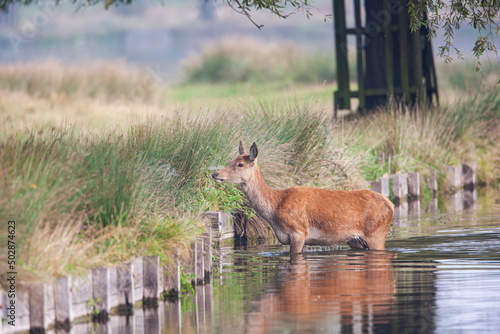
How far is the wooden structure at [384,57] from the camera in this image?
22844 mm

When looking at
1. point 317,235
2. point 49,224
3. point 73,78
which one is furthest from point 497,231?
point 73,78

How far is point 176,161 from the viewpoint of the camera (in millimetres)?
13656

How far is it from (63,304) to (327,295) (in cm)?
268

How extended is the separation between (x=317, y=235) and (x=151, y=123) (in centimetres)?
322

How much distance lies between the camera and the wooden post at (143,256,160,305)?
991cm

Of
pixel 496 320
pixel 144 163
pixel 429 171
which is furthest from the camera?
pixel 429 171

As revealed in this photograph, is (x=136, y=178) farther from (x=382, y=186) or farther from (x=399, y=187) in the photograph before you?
(x=399, y=187)

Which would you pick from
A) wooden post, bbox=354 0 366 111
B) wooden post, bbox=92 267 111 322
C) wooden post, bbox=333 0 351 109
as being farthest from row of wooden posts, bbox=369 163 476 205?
wooden post, bbox=92 267 111 322

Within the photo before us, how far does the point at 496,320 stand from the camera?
8.48m

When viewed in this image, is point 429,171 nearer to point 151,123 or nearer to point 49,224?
point 151,123

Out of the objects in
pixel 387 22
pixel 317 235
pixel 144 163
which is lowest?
pixel 317 235

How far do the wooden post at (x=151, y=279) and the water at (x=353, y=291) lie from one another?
0.68 ft

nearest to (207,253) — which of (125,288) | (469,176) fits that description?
(125,288)

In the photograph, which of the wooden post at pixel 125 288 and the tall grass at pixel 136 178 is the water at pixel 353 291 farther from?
the tall grass at pixel 136 178
